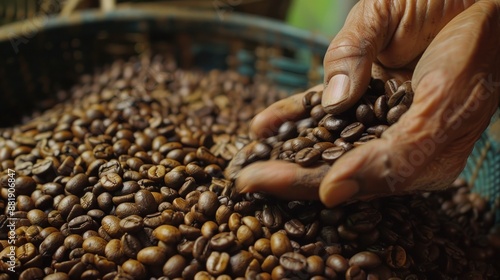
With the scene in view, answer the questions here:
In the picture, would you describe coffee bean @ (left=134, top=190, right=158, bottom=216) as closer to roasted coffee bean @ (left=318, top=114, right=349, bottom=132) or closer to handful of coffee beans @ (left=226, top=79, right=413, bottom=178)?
handful of coffee beans @ (left=226, top=79, right=413, bottom=178)

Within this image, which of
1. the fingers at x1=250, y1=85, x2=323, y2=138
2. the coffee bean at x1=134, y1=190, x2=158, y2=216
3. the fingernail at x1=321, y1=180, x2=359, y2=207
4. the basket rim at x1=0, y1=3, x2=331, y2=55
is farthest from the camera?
the basket rim at x1=0, y1=3, x2=331, y2=55

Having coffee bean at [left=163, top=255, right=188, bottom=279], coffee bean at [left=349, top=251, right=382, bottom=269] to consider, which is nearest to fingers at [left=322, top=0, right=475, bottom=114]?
coffee bean at [left=349, top=251, right=382, bottom=269]

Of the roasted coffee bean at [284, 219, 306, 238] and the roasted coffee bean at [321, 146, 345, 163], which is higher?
the roasted coffee bean at [321, 146, 345, 163]

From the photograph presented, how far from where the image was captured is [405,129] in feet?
4.84

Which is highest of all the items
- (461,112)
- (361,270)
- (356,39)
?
(356,39)

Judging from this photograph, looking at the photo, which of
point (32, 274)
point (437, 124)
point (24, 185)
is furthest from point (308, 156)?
point (24, 185)

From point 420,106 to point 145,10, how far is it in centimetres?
240

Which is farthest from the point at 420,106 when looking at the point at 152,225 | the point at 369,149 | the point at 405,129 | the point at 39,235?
the point at 39,235

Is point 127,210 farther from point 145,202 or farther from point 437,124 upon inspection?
point 437,124

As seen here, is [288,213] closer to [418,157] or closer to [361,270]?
[361,270]

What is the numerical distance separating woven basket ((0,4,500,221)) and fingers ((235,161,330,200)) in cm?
154

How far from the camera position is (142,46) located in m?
3.59

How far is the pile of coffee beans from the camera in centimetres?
165

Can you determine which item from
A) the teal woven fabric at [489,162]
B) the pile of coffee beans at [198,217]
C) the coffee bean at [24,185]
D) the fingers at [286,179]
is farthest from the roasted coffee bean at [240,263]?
the teal woven fabric at [489,162]
